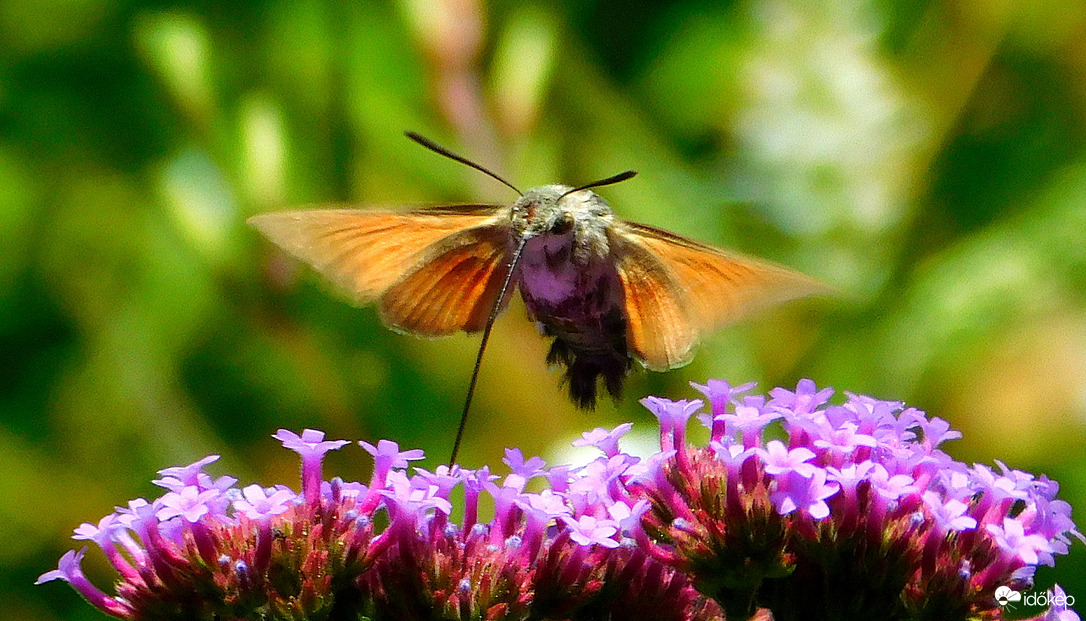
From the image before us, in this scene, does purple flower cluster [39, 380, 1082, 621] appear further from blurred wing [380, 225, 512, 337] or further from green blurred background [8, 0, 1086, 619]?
green blurred background [8, 0, 1086, 619]

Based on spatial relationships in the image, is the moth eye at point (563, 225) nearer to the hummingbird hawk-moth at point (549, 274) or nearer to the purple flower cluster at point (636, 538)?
Result: the hummingbird hawk-moth at point (549, 274)

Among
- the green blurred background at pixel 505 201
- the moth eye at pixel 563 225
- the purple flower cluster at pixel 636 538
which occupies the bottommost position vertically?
the purple flower cluster at pixel 636 538

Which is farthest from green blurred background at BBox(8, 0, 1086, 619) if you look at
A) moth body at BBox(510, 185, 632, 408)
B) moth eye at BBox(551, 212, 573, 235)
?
moth eye at BBox(551, 212, 573, 235)

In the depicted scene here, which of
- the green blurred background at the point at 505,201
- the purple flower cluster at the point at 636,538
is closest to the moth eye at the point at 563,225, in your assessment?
the purple flower cluster at the point at 636,538

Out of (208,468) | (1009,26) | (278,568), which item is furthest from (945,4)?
(278,568)

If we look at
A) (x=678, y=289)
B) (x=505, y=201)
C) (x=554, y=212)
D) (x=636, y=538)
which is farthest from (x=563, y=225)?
(x=505, y=201)

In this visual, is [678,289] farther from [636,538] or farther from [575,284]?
[636,538]

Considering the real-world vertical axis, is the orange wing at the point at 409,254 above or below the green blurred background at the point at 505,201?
below
